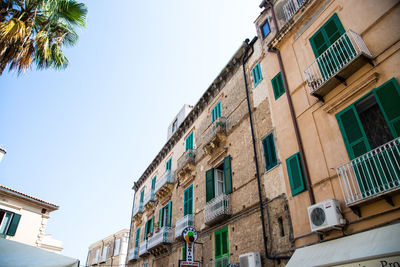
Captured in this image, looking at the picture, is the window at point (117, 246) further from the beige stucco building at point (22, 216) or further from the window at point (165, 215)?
the window at point (165, 215)

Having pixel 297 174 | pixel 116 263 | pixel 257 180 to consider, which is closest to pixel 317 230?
pixel 297 174

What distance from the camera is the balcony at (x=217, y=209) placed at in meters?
11.1

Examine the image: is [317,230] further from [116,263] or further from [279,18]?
[116,263]

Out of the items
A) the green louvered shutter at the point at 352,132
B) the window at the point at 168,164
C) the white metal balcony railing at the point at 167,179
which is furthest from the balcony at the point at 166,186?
the green louvered shutter at the point at 352,132

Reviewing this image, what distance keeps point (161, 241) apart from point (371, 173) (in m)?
12.2

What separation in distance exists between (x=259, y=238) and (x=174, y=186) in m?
9.23

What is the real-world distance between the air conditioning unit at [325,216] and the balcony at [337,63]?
320cm

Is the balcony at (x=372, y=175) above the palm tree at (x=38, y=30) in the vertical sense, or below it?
below

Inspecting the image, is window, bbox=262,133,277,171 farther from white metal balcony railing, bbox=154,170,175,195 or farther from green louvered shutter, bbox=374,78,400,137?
white metal balcony railing, bbox=154,170,175,195

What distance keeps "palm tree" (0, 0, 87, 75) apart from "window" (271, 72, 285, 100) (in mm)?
7420

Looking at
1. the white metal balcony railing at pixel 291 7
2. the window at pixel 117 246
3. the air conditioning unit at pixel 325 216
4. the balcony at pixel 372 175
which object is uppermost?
the white metal balcony railing at pixel 291 7

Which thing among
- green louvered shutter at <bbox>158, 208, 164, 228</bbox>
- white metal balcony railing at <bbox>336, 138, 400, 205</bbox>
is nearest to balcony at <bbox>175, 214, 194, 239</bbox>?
green louvered shutter at <bbox>158, 208, 164, 228</bbox>

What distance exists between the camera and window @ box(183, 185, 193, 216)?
580 inches

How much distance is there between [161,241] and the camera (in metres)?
15.5
